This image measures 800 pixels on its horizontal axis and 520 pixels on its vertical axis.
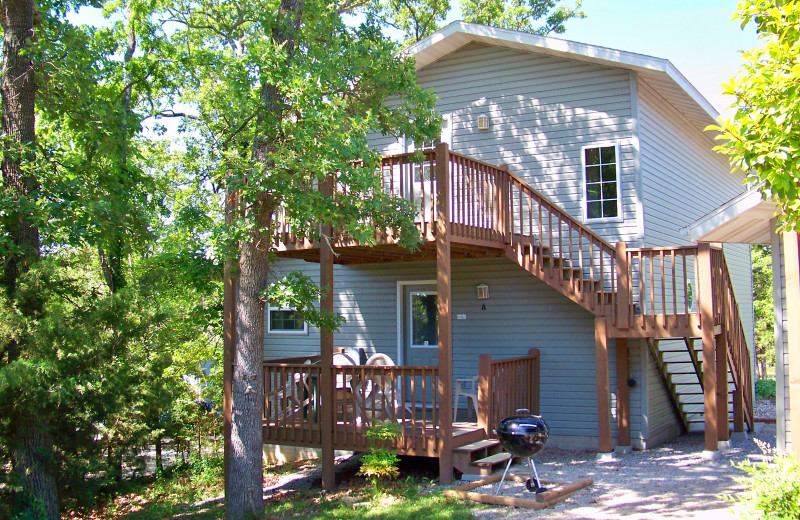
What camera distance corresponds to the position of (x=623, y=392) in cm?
1035

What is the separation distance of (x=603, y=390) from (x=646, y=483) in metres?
1.73

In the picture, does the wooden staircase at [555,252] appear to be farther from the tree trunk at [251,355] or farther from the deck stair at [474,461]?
the deck stair at [474,461]

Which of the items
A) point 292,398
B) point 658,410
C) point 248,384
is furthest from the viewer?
point 658,410

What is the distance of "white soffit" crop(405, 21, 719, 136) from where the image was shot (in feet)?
34.1

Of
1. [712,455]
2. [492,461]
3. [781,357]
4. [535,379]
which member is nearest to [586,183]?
[535,379]

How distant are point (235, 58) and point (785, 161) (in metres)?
5.62

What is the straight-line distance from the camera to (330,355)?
371 inches

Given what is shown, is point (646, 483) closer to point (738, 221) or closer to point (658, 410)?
point (658, 410)

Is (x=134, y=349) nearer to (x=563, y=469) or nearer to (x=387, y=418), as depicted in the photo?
(x=387, y=418)

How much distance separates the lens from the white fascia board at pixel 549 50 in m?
10.3

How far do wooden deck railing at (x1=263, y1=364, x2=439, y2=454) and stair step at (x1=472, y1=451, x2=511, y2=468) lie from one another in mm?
566

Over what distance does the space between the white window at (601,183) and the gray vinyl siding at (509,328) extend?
1.47m

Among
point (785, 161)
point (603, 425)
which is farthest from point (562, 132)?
point (785, 161)

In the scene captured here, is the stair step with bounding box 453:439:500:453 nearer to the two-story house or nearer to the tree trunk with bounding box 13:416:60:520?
the two-story house
